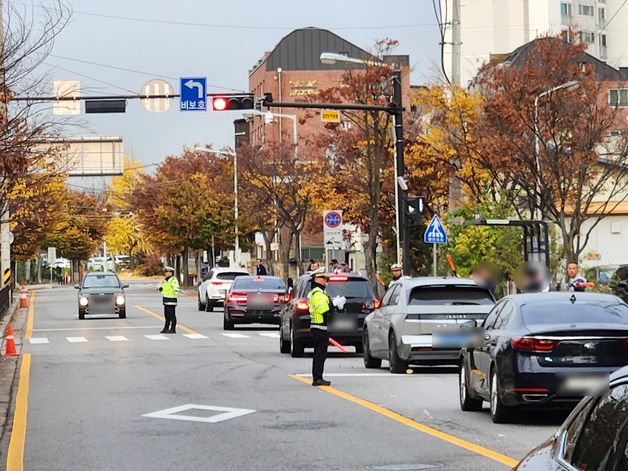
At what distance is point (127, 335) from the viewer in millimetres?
36000

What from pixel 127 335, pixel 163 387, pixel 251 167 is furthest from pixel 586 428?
pixel 251 167

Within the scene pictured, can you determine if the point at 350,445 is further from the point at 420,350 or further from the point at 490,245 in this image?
the point at 490,245

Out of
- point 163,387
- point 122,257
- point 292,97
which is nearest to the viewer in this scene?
point 163,387

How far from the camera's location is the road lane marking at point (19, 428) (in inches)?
479

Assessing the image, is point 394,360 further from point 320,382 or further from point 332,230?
point 332,230

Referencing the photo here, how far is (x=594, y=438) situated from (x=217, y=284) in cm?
4624

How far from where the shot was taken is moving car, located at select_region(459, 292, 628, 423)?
13836 mm

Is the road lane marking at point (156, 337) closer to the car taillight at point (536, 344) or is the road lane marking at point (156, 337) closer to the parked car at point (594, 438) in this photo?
the car taillight at point (536, 344)

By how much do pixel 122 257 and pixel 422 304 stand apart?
459 ft

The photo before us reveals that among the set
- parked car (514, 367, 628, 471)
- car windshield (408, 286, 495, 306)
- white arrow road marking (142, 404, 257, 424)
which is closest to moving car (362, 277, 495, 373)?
car windshield (408, 286, 495, 306)

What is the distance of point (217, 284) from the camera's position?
5081cm

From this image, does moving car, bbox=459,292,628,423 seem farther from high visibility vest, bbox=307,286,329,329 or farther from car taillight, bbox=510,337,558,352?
high visibility vest, bbox=307,286,329,329

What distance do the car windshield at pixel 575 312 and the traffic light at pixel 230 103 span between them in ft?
59.0

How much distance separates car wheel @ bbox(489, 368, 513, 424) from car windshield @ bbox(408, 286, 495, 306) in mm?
6936
